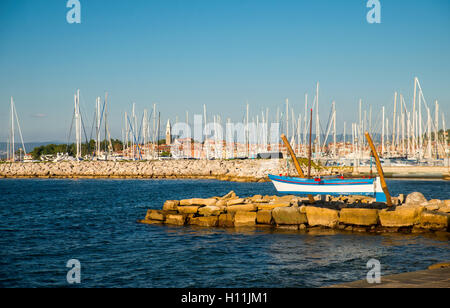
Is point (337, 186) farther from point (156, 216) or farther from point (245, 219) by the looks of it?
point (156, 216)

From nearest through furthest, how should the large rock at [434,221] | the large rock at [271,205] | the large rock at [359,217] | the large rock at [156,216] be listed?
the large rock at [434,221] < the large rock at [359,217] < the large rock at [271,205] < the large rock at [156,216]

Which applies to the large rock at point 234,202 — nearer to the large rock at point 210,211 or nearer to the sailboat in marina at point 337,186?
the large rock at point 210,211

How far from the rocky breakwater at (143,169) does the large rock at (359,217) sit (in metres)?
50.2

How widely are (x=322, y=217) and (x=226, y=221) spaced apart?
207 inches

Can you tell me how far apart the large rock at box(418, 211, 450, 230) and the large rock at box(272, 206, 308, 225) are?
5.58 metres

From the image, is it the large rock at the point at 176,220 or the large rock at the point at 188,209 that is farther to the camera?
the large rock at the point at 188,209

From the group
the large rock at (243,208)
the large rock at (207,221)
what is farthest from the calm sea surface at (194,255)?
the large rock at (243,208)

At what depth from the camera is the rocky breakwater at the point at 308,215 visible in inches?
826

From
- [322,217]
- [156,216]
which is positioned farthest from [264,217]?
[156,216]

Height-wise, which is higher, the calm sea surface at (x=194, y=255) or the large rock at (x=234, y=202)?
the large rock at (x=234, y=202)

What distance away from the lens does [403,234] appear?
67.7 ft

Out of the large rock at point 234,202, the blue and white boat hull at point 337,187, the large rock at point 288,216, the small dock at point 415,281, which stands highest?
the blue and white boat hull at point 337,187

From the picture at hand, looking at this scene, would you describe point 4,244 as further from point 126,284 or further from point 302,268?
point 302,268
